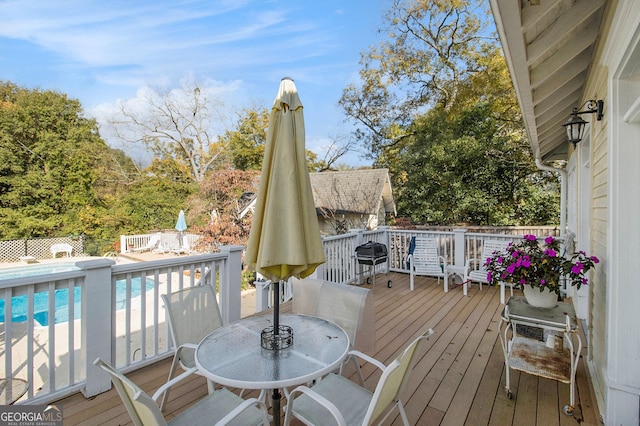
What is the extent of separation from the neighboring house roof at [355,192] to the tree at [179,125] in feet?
28.4

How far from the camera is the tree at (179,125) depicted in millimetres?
19094

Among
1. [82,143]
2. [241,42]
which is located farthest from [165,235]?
[241,42]

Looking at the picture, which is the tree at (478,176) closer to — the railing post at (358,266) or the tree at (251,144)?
the railing post at (358,266)

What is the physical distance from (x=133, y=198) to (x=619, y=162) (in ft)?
69.7

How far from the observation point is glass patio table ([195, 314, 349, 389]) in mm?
1556

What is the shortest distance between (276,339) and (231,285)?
171 cm

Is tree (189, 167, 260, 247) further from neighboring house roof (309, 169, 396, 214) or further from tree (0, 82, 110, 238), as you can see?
tree (0, 82, 110, 238)

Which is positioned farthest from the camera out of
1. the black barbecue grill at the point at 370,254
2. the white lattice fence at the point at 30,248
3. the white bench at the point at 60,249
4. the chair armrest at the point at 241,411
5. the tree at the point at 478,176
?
the white bench at the point at 60,249

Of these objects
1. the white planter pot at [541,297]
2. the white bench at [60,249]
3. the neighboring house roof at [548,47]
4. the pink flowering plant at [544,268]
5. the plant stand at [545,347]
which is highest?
the neighboring house roof at [548,47]

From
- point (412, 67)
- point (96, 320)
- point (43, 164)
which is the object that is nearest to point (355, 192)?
point (412, 67)

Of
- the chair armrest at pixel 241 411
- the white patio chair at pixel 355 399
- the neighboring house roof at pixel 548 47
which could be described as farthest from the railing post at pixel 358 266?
the chair armrest at pixel 241 411

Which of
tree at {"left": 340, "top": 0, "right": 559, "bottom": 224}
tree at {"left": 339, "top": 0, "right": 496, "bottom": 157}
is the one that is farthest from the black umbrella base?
tree at {"left": 339, "top": 0, "right": 496, "bottom": 157}

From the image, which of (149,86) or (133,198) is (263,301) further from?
(149,86)

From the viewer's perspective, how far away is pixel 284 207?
1812 mm
